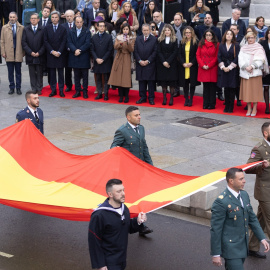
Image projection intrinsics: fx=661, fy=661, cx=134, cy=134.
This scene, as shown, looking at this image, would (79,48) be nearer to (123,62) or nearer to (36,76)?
(123,62)

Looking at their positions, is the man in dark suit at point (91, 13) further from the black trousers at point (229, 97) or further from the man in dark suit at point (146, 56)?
the black trousers at point (229, 97)

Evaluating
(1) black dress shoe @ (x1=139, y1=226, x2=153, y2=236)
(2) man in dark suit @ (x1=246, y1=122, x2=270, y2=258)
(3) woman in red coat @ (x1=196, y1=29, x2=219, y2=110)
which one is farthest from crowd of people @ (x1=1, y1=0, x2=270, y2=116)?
(2) man in dark suit @ (x1=246, y1=122, x2=270, y2=258)

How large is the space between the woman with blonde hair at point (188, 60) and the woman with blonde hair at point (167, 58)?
0.54ft

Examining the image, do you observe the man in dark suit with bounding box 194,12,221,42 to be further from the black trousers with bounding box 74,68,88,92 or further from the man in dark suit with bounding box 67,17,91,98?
the black trousers with bounding box 74,68,88,92

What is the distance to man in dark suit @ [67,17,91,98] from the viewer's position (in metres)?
18.1

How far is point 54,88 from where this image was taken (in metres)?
19.0

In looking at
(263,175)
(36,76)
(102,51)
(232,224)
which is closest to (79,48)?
(102,51)

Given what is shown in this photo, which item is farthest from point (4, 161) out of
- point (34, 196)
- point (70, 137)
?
point (70, 137)

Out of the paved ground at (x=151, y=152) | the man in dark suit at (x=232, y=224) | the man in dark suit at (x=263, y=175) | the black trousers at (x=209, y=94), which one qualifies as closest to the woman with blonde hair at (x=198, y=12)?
the paved ground at (x=151, y=152)

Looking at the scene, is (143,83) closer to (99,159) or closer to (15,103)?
(15,103)

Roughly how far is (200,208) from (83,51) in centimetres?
900

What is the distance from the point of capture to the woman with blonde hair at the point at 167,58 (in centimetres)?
1702

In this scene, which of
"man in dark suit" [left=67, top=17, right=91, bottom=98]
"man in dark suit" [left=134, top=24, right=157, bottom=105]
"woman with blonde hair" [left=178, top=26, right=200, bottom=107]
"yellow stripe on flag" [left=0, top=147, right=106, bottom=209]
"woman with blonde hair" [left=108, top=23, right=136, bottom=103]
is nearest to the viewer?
"yellow stripe on flag" [left=0, top=147, right=106, bottom=209]

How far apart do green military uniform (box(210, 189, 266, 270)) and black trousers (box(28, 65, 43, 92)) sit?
12379mm
